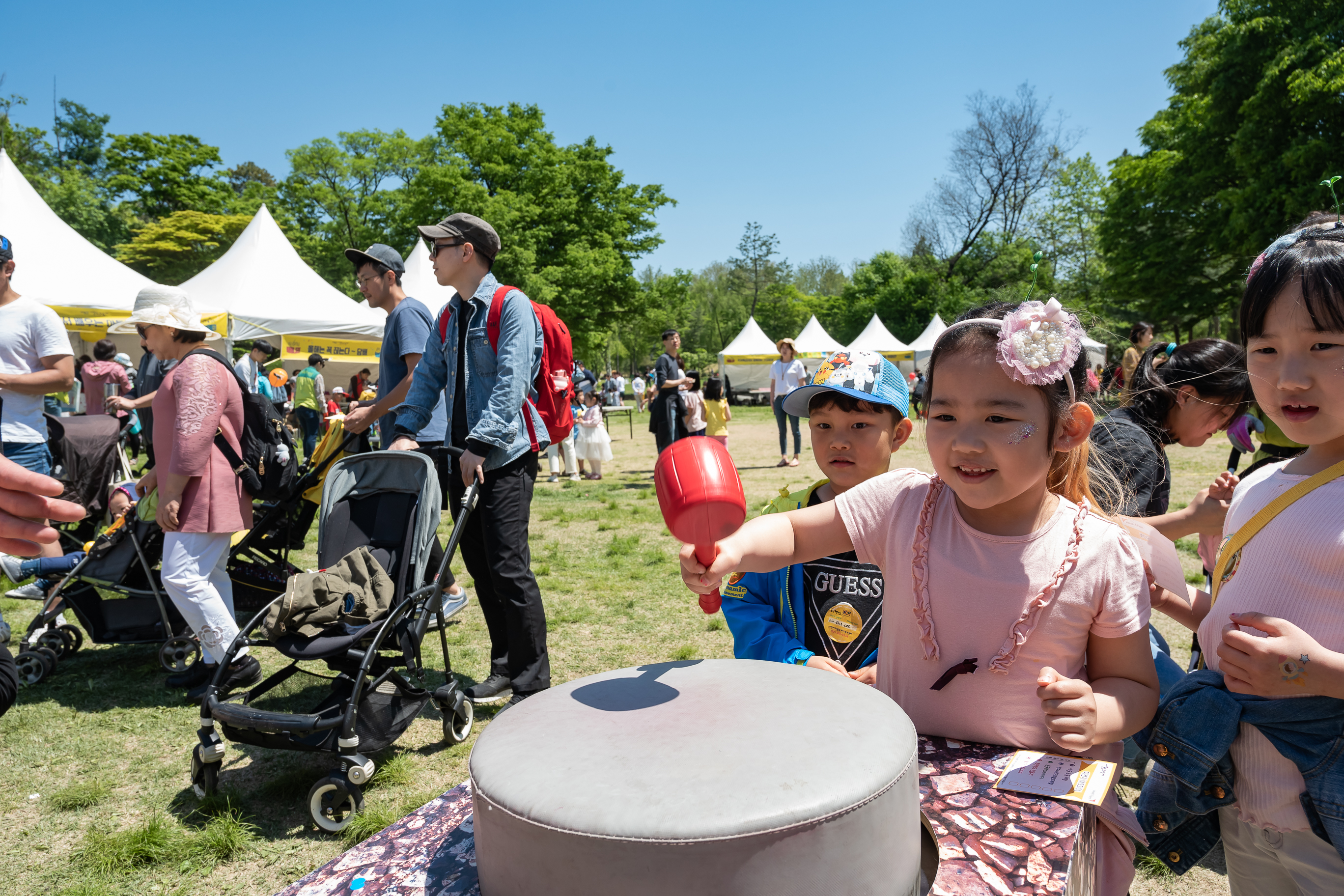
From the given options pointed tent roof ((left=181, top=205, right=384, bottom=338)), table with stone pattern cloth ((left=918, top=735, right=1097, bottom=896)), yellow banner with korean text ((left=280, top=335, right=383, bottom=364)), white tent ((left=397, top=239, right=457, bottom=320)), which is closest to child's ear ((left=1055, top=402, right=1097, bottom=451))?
table with stone pattern cloth ((left=918, top=735, right=1097, bottom=896))

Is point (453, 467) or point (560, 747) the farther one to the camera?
point (453, 467)

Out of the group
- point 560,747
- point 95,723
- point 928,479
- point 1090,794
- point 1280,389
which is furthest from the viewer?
point 95,723

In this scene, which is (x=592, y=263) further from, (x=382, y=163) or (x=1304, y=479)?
(x=1304, y=479)

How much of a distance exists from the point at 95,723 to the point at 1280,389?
4954mm

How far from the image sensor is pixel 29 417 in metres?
4.41

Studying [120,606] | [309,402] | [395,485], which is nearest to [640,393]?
[309,402]

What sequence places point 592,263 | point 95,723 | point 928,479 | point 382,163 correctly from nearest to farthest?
point 928,479 < point 95,723 < point 592,263 < point 382,163

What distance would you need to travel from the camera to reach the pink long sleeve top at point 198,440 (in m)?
3.79

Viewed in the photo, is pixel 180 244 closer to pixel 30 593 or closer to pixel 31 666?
pixel 30 593

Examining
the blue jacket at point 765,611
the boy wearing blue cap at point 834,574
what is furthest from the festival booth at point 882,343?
the blue jacket at point 765,611

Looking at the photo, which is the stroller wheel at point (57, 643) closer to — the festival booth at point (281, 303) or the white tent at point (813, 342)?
the festival booth at point (281, 303)

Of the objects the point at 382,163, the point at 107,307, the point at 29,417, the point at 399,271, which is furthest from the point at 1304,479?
the point at 382,163

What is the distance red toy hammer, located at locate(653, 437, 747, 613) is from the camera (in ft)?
3.78

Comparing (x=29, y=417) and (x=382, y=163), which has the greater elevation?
(x=382, y=163)
